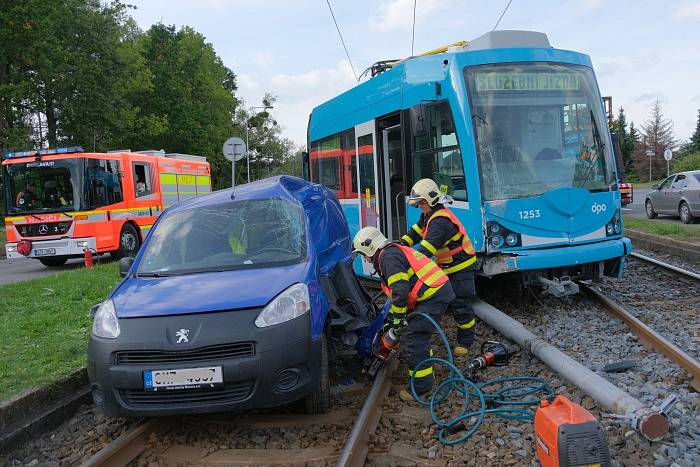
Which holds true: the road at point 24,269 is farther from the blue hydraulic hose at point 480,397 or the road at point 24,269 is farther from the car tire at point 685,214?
A: the car tire at point 685,214

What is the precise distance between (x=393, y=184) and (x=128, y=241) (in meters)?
10.1

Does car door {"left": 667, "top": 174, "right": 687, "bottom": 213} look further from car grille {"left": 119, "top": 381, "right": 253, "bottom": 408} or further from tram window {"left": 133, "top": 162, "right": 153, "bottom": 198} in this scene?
car grille {"left": 119, "top": 381, "right": 253, "bottom": 408}

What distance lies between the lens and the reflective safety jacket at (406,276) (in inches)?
199

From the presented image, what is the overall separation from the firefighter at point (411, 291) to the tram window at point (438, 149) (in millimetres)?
2536

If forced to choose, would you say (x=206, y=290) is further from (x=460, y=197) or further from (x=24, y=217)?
(x=24, y=217)

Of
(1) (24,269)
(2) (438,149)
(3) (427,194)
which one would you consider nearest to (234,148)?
(1) (24,269)

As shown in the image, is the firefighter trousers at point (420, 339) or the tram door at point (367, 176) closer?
the firefighter trousers at point (420, 339)

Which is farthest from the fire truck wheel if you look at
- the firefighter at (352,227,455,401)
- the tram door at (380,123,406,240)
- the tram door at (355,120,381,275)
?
the firefighter at (352,227,455,401)

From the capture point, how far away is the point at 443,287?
17.6 ft

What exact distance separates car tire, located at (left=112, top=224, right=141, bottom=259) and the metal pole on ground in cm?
1232

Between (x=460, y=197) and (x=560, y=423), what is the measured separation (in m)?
4.65

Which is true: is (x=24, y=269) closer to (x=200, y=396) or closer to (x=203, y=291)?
(x=203, y=291)

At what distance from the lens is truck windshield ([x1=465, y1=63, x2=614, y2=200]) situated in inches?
295

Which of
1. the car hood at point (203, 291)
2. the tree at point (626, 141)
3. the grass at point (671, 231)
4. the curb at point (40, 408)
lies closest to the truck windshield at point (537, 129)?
the car hood at point (203, 291)
